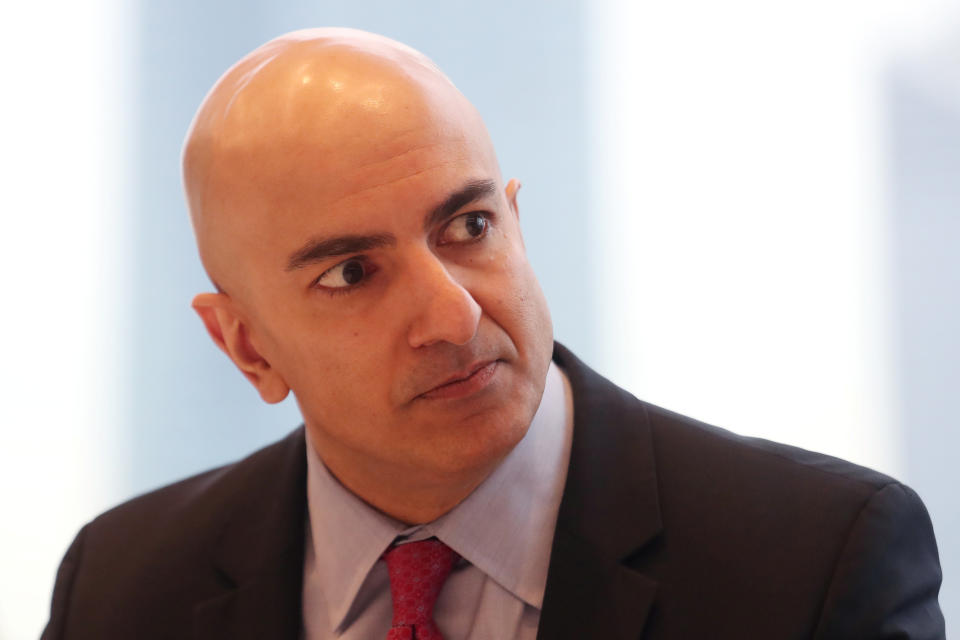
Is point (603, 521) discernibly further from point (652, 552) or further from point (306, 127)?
point (306, 127)

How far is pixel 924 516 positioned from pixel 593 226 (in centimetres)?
124

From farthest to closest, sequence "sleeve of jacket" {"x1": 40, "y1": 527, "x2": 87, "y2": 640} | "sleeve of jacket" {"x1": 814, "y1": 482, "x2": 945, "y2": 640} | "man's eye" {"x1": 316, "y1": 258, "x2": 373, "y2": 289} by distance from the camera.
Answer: "sleeve of jacket" {"x1": 40, "y1": 527, "x2": 87, "y2": 640} → "man's eye" {"x1": 316, "y1": 258, "x2": 373, "y2": 289} → "sleeve of jacket" {"x1": 814, "y1": 482, "x2": 945, "y2": 640}

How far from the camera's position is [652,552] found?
1.43 metres

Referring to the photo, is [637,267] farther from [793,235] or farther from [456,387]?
[456,387]

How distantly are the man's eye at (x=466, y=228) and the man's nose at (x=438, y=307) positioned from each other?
0.23 ft

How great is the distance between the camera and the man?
1338 mm

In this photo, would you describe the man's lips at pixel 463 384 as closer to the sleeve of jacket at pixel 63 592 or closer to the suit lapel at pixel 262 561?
the suit lapel at pixel 262 561

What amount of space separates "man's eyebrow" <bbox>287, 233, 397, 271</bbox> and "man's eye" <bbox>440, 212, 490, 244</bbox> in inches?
3.6

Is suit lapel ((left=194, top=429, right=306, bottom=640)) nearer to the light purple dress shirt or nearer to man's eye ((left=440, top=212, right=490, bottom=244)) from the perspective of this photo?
the light purple dress shirt

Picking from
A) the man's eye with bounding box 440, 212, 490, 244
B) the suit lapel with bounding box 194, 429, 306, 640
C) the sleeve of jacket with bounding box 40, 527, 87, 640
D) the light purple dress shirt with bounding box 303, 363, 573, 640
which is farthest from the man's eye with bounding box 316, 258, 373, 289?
the sleeve of jacket with bounding box 40, 527, 87, 640

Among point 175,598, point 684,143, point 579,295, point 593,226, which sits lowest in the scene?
point 175,598

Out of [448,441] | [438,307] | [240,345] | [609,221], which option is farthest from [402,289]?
[609,221]

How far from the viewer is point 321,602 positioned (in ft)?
5.20

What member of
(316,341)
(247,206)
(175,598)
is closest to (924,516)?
(316,341)
